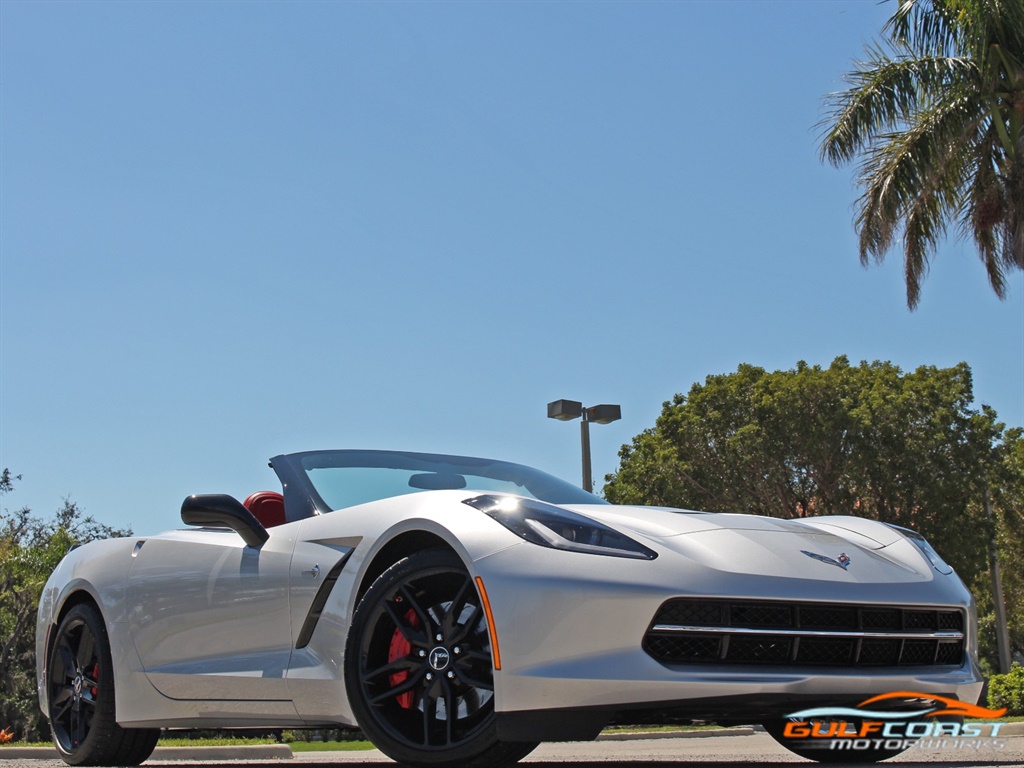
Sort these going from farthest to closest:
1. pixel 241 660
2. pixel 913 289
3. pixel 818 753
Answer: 1. pixel 913 289
2. pixel 818 753
3. pixel 241 660

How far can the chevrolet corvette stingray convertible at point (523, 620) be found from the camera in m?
3.61

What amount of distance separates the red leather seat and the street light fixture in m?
12.6

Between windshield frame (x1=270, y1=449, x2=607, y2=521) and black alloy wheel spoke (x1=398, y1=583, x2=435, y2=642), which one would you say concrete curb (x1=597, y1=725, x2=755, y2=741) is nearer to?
windshield frame (x1=270, y1=449, x2=607, y2=521)

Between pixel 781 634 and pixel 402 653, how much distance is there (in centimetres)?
123

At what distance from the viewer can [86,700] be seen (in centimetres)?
559

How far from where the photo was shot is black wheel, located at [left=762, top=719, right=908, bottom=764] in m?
4.17

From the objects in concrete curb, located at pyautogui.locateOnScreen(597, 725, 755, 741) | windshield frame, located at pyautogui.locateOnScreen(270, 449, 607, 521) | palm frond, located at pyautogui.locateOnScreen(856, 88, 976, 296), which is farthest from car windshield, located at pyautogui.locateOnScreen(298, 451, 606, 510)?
palm frond, located at pyautogui.locateOnScreen(856, 88, 976, 296)

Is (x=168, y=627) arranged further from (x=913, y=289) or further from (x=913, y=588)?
(x=913, y=289)

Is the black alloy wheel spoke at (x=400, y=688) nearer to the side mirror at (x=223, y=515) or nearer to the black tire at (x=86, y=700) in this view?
the side mirror at (x=223, y=515)

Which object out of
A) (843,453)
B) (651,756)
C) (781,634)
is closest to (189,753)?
(651,756)

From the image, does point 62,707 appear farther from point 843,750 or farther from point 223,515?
point 843,750

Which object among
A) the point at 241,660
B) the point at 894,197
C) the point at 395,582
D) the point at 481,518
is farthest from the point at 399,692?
the point at 894,197

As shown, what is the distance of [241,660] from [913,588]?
8.21 ft

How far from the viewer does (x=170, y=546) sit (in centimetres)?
526
